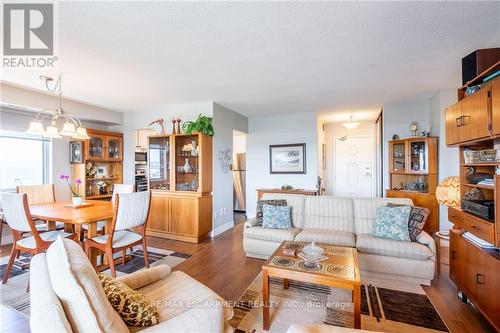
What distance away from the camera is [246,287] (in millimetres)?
2510

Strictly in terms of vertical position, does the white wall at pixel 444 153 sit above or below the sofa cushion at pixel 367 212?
above

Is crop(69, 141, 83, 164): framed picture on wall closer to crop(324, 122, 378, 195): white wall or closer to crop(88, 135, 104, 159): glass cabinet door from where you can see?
crop(88, 135, 104, 159): glass cabinet door

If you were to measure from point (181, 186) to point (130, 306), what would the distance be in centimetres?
331

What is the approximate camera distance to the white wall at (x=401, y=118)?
4.52 metres

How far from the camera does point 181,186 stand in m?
4.40

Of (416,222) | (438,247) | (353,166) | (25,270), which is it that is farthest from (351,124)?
(25,270)

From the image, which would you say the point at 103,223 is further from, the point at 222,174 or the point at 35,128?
the point at 222,174

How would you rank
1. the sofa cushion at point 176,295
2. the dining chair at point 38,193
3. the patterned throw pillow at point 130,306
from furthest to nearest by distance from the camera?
the dining chair at point 38,193
the sofa cushion at point 176,295
the patterned throw pillow at point 130,306

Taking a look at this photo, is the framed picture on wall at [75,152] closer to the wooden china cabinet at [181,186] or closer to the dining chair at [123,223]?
the wooden china cabinet at [181,186]

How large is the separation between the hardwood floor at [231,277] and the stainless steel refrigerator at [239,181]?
80.6 inches

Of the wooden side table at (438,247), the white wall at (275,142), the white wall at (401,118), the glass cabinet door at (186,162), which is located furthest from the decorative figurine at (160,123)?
the wooden side table at (438,247)

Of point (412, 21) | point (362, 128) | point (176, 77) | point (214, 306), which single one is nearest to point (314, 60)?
point (412, 21)

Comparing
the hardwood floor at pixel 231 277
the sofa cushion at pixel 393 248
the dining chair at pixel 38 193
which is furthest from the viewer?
the dining chair at pixel 38 193

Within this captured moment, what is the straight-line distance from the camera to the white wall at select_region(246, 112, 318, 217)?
17.7ft
